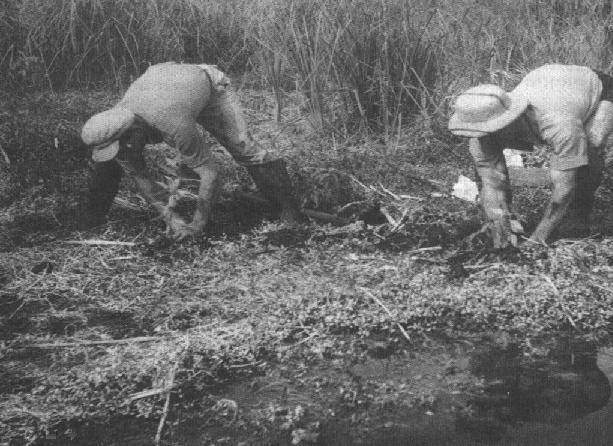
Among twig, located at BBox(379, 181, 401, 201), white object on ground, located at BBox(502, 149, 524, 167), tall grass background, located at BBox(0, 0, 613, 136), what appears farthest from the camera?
tall grass background, located at BBox(0, 0, 613, 136)

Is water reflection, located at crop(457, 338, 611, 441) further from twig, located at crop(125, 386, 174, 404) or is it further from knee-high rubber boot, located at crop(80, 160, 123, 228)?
knee-high rubber boot, located at crop(80, 160, 123, 228)

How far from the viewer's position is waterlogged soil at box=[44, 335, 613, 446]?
2.56m

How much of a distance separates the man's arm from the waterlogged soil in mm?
690

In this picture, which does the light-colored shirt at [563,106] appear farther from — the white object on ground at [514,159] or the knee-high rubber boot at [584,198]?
the white object on ground at [514,159]

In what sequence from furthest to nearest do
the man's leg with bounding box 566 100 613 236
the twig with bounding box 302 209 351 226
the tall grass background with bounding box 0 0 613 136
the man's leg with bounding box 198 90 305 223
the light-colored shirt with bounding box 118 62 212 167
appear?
the tall grass background with bounding box 0 0 613 136 < the twig with bounding box 302 209 351 226 < the man's leg with bounding box 198 90 305 223 < the light-colored shirt with bounding box 118 62 212 167 < the man's leg with bounding box 566 100 613 236

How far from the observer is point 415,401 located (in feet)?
8.93

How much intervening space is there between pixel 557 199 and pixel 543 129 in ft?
1.12

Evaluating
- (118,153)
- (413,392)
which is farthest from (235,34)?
(413,392)

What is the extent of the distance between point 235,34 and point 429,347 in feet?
14.1

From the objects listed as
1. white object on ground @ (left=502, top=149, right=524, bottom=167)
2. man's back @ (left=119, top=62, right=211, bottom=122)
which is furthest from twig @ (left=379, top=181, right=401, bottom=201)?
man's back @ (left=119, top=62, right=211, bottom=122)

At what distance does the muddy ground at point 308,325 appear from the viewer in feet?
8.69

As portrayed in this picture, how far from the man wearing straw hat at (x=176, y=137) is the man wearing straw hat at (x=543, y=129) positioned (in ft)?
3.87

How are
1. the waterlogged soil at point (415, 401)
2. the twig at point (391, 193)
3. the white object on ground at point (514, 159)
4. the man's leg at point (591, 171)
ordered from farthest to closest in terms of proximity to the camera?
the white object on ground at point (514, 159), the twig at point (391, 193), the man's leg at point (591, 171), the waterlogged soil at point (415, 401)

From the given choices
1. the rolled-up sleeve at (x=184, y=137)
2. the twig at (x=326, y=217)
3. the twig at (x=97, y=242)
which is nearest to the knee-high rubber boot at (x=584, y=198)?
the twig at (x=326, y=217)
